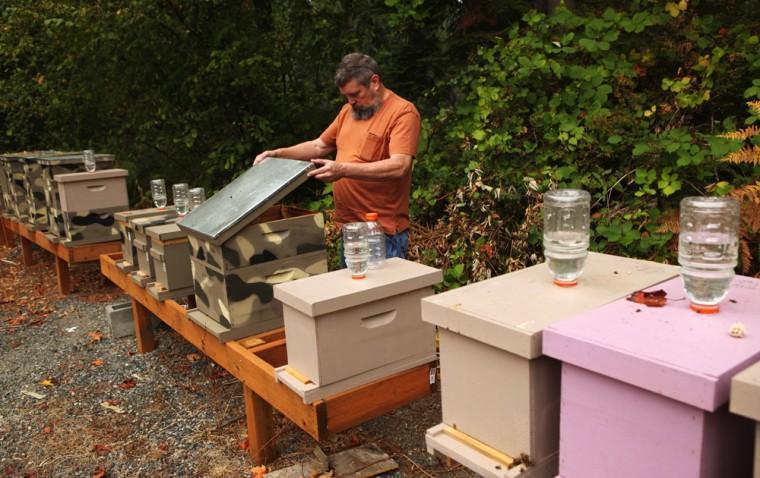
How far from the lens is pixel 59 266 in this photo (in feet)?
21.2

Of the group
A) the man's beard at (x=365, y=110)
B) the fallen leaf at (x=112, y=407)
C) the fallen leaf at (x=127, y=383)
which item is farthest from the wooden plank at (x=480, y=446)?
the fallen leaf at (x=127, y=383)

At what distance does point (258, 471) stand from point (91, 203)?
366cm

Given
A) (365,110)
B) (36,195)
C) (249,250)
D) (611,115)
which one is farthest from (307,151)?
(36,195)

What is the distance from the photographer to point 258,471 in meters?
3.11

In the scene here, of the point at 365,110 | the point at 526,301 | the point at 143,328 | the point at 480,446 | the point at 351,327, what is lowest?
the point at 143,328

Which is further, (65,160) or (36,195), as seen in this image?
(36,195)

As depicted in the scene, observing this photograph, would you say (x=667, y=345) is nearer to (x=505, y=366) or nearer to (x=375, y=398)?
(x=505, y=366)

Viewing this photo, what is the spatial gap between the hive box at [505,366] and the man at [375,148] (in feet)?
4.83

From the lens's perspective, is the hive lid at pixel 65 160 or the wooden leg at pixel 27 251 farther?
the wooden leg at pixel 27 251

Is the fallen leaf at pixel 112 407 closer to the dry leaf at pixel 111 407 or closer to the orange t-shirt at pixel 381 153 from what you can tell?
the dry leaf at pixel 111 407

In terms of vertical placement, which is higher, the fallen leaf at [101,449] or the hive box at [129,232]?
the hive box at [129,232]

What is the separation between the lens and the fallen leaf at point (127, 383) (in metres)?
4.27

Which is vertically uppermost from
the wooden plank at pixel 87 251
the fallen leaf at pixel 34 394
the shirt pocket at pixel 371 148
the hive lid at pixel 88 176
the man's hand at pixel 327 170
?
the shirt pocket at pixel 371 148

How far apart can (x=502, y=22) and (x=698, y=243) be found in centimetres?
522
